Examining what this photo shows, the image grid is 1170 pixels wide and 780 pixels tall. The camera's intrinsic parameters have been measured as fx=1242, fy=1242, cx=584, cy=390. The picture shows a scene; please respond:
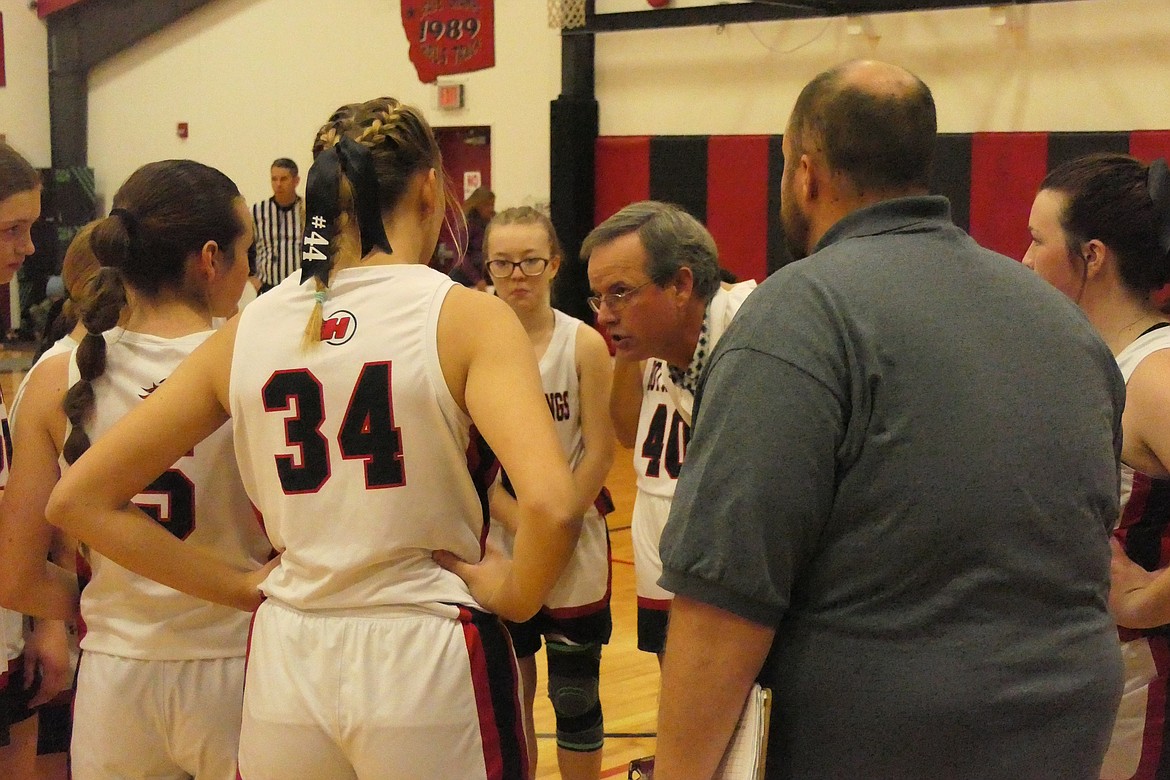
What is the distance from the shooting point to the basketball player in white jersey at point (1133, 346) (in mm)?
2283

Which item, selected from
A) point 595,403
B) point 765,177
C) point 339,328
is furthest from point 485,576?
point 765,177

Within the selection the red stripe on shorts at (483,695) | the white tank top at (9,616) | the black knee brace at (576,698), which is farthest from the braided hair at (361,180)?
the black knee brace at (576,698)

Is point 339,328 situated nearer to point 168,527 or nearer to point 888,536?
point 168,527

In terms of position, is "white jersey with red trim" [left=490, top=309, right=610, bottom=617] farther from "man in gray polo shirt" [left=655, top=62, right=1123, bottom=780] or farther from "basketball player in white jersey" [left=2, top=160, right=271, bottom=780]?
"man in gray polo shirt" [left=655, top=62, right=1123, bottom=780]

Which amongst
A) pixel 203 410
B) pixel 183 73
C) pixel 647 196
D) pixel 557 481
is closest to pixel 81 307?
pixel 203 410

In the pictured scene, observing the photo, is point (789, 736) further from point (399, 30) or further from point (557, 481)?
point (399, 30)

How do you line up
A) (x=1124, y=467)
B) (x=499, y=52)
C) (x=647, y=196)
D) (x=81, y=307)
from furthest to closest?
(x=499, y=52)
(x=647, y=196)
(x=1124, y=467)
(x=81, y=307)

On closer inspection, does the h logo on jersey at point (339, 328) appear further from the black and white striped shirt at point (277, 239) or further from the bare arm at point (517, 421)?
the black and white striped shirt at point (277, 239)

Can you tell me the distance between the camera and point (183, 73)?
14836mm

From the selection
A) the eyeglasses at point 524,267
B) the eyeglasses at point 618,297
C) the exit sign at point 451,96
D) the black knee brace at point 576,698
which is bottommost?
the black knee brace at point 576,698

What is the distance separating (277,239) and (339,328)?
10061mm

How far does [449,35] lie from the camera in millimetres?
11836

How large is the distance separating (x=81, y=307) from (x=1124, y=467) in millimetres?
1940

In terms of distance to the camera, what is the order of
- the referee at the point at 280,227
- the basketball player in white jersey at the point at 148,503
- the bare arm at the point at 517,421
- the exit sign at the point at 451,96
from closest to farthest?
the bare arm at the point at 517,421 < the basketball player in white jersey at the point at 148,503 < the referee at the point at 280,227 < the exit sign at the point at 451,96
